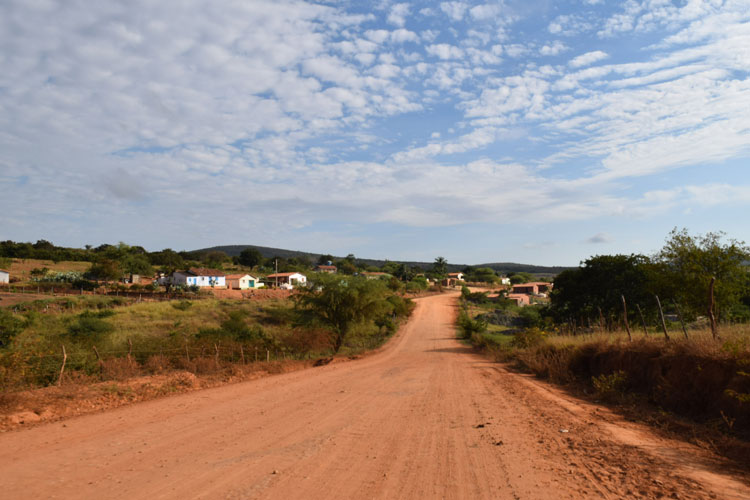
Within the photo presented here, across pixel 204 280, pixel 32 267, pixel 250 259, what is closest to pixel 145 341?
pixel 204 280

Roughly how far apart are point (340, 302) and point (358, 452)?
856 inches

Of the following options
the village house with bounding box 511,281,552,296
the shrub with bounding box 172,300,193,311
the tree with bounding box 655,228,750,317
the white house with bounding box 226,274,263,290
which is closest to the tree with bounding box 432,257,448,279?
the village house with bounding box 511,281,552,296

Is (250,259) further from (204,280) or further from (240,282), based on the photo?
(204,280)

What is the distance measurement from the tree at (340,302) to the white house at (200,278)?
59537mm

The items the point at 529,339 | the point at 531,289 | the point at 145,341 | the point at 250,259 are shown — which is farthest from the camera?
the point at 250,259

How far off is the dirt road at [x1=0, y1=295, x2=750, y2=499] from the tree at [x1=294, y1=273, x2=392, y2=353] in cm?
1566

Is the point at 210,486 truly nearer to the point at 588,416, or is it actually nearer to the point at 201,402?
the point at 201,402

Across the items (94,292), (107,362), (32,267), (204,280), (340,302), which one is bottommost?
(107,362)

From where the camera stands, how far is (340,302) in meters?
29.1

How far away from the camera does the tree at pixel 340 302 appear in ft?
94.7

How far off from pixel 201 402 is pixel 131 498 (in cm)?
722

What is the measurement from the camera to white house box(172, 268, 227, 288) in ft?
277

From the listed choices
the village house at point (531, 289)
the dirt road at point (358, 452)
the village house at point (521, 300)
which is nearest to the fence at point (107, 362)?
the dirt road at point (358, 452)

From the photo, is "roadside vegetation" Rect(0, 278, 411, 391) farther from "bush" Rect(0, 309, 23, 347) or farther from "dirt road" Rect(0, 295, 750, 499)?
"dirt road" Rect(0, 295, 750, 499)
